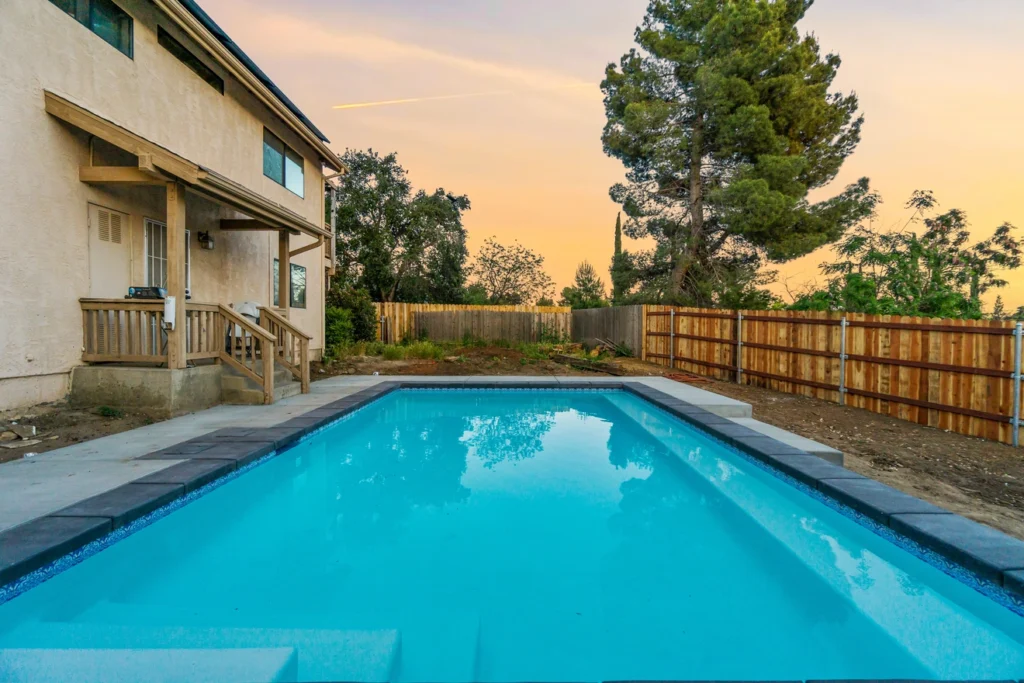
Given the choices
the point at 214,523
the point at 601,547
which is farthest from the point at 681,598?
the point at 214,523

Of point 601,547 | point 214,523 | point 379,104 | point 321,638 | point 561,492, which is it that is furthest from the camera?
point 379,104

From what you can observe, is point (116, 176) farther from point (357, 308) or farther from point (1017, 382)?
point (1017, 382)

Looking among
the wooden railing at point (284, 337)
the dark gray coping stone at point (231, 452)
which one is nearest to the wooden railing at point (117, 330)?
the wooden railing at point (284, 337)

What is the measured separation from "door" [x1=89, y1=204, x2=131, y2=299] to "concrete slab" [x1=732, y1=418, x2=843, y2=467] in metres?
7.54

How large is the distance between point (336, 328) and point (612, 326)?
26.4ft

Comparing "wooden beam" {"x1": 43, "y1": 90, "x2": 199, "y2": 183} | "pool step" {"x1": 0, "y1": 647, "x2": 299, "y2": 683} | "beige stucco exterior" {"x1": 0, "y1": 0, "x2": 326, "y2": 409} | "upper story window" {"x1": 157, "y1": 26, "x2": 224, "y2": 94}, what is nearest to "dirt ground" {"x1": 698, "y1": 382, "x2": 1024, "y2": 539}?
"pool step" {"x1": 0, "y1": 647, "x2": 299, "y2": 683}

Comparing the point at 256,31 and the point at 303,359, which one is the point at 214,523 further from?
the point at 256,31

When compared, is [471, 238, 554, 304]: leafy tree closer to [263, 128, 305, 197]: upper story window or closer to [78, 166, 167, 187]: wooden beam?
[263, 128, 305, 197]: upper story window

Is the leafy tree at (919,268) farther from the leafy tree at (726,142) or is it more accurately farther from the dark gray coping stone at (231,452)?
the dark gray coping stone at (231,452)

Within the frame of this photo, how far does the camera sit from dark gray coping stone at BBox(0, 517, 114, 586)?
2361 millimetres

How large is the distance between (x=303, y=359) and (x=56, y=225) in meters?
3.32

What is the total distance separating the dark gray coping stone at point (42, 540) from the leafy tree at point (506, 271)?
85.3 ft

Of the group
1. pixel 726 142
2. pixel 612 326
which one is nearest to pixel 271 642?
pixel 612 326

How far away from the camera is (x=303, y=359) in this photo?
8070 millimetres
